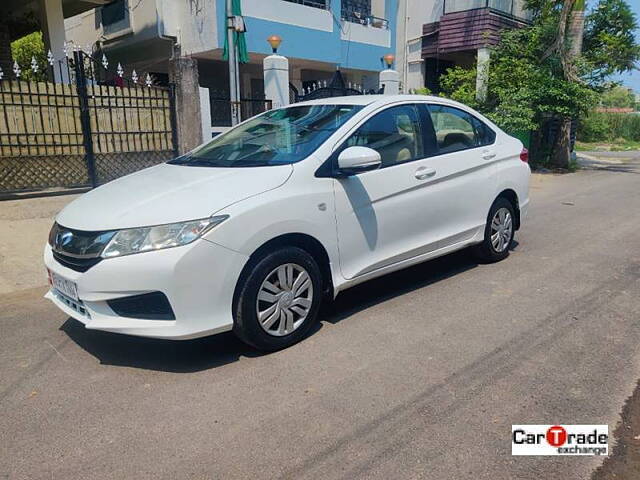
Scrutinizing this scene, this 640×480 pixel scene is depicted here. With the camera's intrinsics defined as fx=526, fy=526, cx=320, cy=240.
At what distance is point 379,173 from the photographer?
14.0 ft

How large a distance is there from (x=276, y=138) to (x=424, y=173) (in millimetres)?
1325

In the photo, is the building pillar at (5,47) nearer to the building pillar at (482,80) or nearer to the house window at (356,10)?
the house window at (356,10)

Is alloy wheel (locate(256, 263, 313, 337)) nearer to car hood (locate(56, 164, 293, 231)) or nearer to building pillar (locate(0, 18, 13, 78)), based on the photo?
car hood (locate(56, 164, 293, 231))

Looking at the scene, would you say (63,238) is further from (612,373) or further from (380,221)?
(612,373)

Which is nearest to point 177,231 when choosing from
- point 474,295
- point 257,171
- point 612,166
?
point 257,171

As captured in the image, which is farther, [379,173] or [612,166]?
[612,166]

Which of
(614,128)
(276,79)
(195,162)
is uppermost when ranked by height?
(276,79)

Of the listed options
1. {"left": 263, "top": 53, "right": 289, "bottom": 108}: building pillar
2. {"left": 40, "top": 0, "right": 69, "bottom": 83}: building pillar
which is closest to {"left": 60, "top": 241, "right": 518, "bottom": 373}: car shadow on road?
{"left": 263, "top": 53, "right": 289, "bottom": 108}: building pillar

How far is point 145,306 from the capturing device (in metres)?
3.31

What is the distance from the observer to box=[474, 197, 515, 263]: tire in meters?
5.54

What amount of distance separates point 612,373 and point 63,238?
376 centimetres

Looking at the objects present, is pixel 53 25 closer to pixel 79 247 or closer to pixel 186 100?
pixel 186 100

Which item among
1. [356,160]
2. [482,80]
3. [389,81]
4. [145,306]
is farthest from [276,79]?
[145,306]

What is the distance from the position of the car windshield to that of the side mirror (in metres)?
0.26
